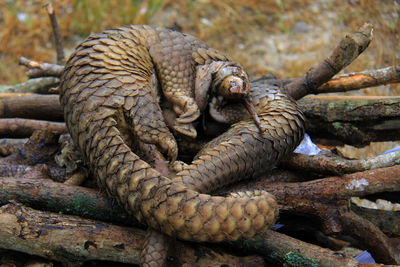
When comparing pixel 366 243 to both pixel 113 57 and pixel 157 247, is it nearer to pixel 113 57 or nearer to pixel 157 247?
pixel 157 247

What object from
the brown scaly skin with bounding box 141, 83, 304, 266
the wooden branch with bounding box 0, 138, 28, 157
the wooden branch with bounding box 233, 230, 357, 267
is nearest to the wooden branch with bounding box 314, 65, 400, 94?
the brown scaly skin with bounding box 141, 83, 304, 266

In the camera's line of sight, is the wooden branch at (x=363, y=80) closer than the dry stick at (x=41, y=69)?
Yes

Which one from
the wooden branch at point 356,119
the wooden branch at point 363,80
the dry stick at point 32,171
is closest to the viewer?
the dry stick at point 32,171

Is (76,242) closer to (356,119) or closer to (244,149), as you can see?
(244,149)

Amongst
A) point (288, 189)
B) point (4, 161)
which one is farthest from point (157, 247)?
point (4, 161)

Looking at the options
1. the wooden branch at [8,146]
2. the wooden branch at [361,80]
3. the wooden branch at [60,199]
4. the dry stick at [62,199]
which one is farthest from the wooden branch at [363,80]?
the wooden branch at [8,146]

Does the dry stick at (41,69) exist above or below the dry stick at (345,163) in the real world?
below

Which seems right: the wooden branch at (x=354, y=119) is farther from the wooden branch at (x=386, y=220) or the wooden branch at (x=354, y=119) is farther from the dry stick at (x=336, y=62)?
the wooden branch at (x=386, y=220)
